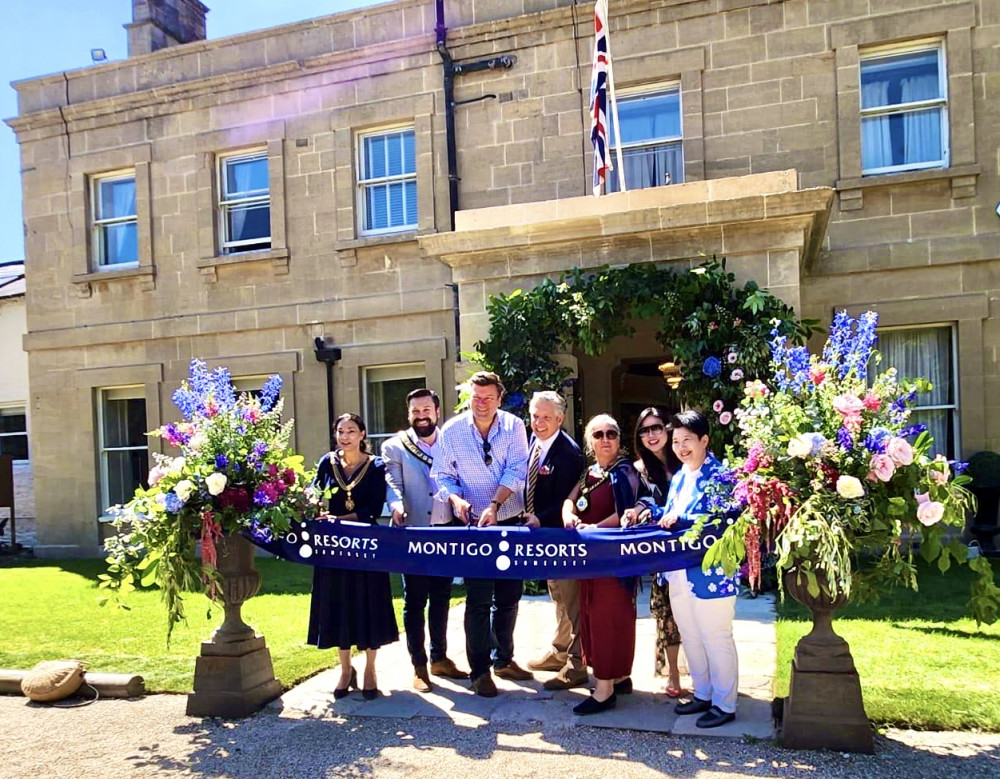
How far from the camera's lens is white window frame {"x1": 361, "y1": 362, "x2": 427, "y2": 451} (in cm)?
1231

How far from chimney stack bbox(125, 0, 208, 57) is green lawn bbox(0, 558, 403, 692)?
8.73 metres

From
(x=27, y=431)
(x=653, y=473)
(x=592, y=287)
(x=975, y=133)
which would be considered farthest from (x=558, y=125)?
(x=27, y=431)

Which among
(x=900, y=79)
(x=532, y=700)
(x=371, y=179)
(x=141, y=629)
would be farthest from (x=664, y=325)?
(x=371, y=179)

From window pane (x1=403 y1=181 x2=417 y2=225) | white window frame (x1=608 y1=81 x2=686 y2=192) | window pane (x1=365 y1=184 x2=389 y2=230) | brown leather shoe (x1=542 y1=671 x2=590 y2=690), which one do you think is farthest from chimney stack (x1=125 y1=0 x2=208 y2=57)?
brown leather shoe (x1=542 y1=671 x2=590 y2=690)

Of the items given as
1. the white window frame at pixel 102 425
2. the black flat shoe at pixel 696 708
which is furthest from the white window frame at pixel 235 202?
the black flat shoe at pixel 696 708

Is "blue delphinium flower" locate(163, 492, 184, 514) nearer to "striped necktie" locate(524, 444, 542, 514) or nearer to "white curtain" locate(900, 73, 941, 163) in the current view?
"striped necktie" locate(524, 444, 542, 514)

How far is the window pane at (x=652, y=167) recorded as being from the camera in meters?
11.2

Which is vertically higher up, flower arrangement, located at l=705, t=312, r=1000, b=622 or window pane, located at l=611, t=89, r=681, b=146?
window pane, located at l=611, t=89, r=681, b=146

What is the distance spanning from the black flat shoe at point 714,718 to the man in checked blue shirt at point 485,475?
1.31 metres

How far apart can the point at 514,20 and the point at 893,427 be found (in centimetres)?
925

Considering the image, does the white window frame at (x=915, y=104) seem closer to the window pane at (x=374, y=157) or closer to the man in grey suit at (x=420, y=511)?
the window pane at (x=374, y=157)

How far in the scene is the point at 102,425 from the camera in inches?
550

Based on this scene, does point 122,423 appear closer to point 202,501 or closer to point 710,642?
point 202,501

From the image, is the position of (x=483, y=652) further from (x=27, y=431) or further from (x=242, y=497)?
(x=27, y=431)
